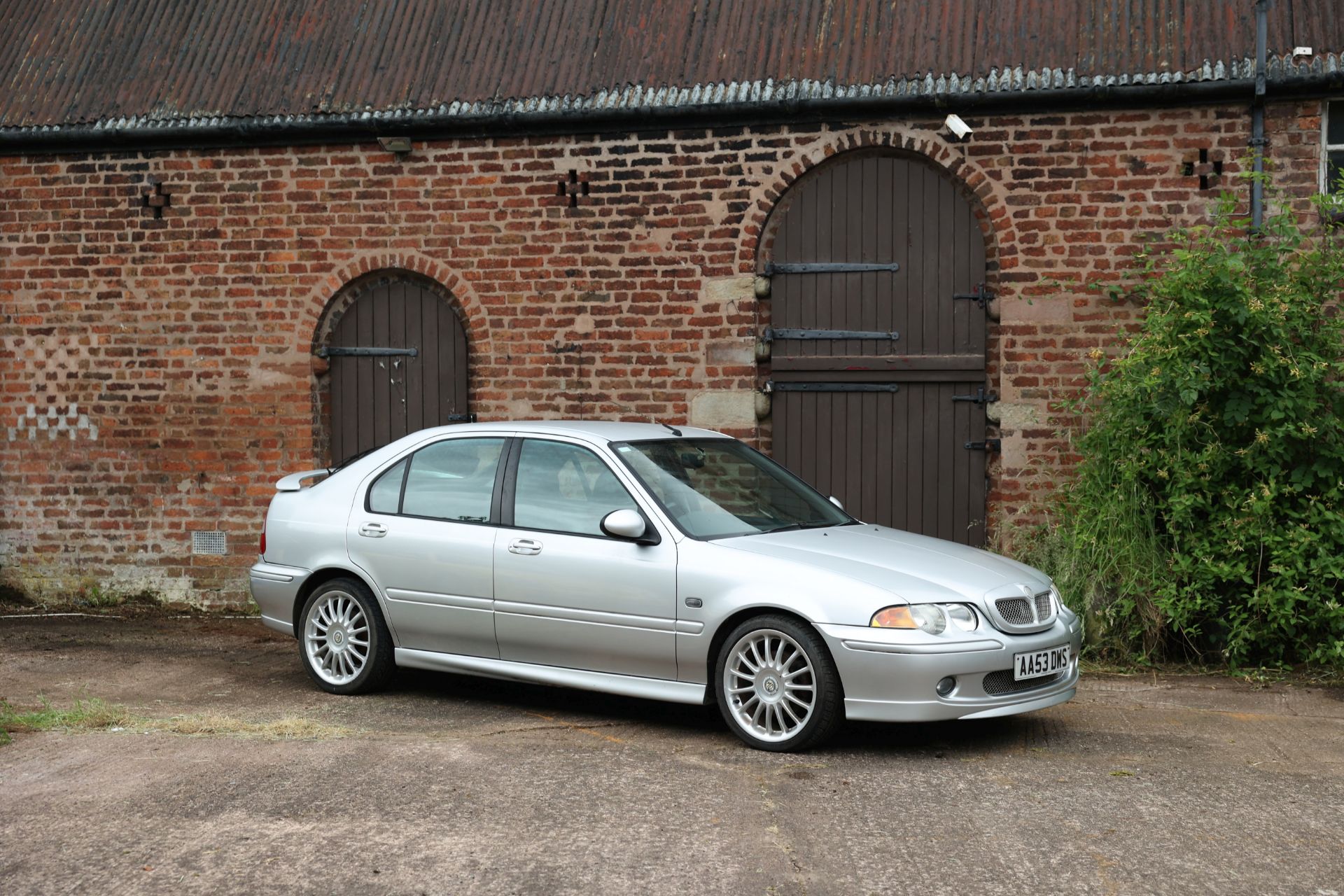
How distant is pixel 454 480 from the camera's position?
24.4 feet

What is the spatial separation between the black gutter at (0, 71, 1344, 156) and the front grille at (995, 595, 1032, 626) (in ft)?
15.8

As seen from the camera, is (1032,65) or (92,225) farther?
(92,225)

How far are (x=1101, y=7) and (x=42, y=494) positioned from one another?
30.5 ft

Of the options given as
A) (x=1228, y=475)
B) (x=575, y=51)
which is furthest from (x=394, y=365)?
(x=1228, y=475)

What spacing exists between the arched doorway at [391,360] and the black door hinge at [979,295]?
392cm

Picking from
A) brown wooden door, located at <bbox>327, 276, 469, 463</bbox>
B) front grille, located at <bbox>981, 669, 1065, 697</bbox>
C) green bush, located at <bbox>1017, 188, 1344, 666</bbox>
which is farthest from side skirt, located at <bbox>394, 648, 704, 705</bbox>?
brown wooden door, located at <bbox>327, 276, 469, 463</bbox>

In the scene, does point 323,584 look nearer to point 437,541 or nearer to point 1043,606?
point 437,541

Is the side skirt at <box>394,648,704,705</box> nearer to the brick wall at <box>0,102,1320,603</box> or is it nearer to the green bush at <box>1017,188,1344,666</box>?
the green bush at <box>1017,188,1344,666</box>

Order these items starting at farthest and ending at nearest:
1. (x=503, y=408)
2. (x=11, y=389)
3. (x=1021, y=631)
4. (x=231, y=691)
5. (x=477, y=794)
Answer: (x=11, y=389) → (x=503, y=408) → (x=231, y=691) → (x=1021, y=631) → (x=477, y=794)

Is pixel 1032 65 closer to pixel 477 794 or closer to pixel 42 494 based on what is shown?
pixel 477 794

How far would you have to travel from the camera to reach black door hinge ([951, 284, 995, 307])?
1024 centimetres

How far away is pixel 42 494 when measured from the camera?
11.8m

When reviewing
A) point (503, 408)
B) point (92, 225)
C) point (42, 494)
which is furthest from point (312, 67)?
point (42, 494)

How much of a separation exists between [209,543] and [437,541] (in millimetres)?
5060
